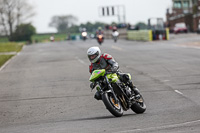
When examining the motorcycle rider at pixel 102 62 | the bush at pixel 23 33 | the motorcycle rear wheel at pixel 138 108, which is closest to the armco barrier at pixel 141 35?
the motorcycle rear wheel at pixel 138 108

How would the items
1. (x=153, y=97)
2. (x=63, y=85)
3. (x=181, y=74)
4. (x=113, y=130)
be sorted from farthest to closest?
(x=181, y=74), (x=63, y=85), (x=153, y=97), (x=113, y=130)

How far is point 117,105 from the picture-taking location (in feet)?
31.3

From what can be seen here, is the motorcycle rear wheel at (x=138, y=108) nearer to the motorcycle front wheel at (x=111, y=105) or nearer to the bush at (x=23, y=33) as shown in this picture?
the motorcycle front wheel at (x=111, y=105)

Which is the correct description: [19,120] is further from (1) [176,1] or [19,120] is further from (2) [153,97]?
(1) [176,1]

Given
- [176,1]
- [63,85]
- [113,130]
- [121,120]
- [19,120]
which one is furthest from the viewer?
[176,1]

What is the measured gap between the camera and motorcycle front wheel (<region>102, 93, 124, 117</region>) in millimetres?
9242

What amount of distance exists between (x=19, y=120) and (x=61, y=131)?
225cm

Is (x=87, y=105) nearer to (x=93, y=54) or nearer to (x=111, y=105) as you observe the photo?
(x=93, y=54)

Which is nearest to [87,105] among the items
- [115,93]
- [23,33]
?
→ [115,93]

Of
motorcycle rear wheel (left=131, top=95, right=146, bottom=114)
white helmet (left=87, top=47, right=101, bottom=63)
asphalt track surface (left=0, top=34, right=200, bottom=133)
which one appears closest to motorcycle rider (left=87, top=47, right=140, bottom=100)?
white helmet (left=87, top=47, right=101, bottom=63)

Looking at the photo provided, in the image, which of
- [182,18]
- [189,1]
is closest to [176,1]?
[189,1]

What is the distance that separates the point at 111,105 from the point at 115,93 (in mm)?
484

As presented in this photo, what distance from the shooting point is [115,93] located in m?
9.70

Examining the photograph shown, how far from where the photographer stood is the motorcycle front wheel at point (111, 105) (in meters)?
9.24
